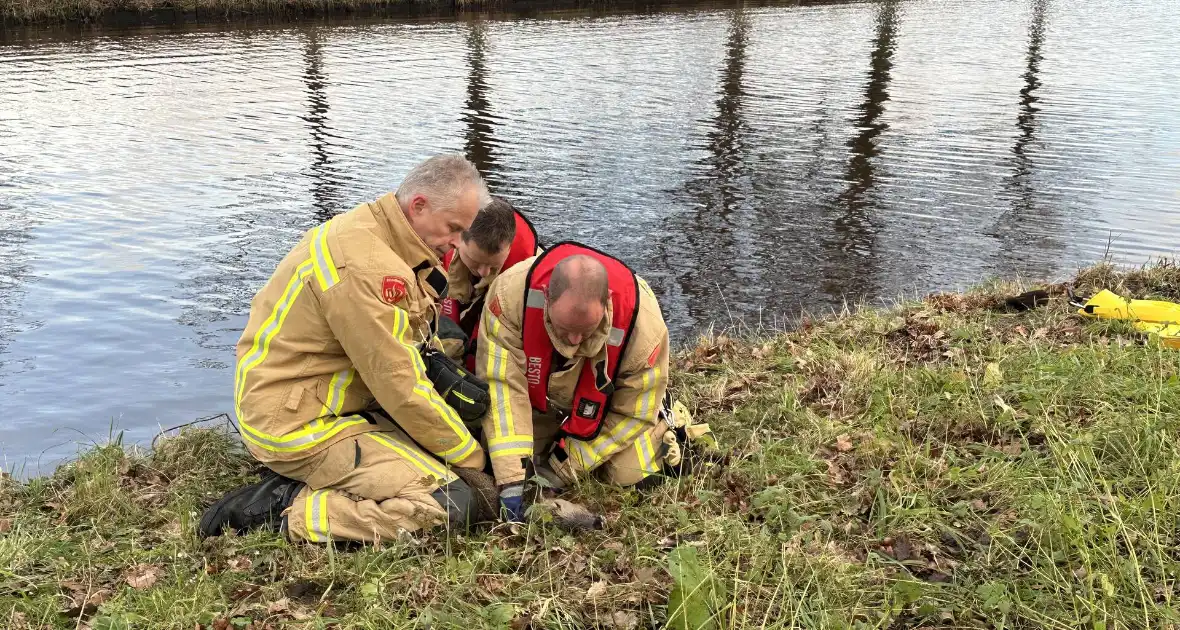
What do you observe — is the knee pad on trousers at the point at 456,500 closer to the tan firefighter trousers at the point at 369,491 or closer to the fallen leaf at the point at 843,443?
the tan firefighter trousers at the point at 369,491

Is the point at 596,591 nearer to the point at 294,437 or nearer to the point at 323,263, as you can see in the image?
the point at 294,437

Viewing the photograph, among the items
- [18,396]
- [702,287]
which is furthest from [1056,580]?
[18,396]

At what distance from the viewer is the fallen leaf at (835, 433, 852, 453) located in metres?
4.72

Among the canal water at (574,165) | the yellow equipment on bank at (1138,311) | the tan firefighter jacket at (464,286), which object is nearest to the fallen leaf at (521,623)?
the tan firefighter jacket at (464,286)

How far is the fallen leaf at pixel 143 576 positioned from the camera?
3850 millimetres

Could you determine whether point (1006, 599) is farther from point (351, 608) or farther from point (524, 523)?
point (351, 608)

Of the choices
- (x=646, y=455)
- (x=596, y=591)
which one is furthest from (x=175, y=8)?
(x=596, y=591)

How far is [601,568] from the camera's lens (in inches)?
152

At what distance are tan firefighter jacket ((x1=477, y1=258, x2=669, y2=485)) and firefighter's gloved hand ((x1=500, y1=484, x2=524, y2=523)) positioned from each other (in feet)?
0.14

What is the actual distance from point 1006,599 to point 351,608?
97.7 inches

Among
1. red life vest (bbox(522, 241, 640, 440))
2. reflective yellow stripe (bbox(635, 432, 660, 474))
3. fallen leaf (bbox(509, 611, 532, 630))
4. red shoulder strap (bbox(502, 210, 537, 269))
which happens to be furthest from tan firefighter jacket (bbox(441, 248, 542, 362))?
fallen leaf (bbox(509, 611, 532, 630))

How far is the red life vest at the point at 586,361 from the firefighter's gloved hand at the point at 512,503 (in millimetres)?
502

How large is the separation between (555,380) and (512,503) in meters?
0.68

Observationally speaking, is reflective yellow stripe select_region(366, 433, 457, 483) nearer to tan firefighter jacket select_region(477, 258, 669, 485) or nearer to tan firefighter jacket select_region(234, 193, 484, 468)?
tan firefighter jacket select_region(234, 193, 484, 468)
